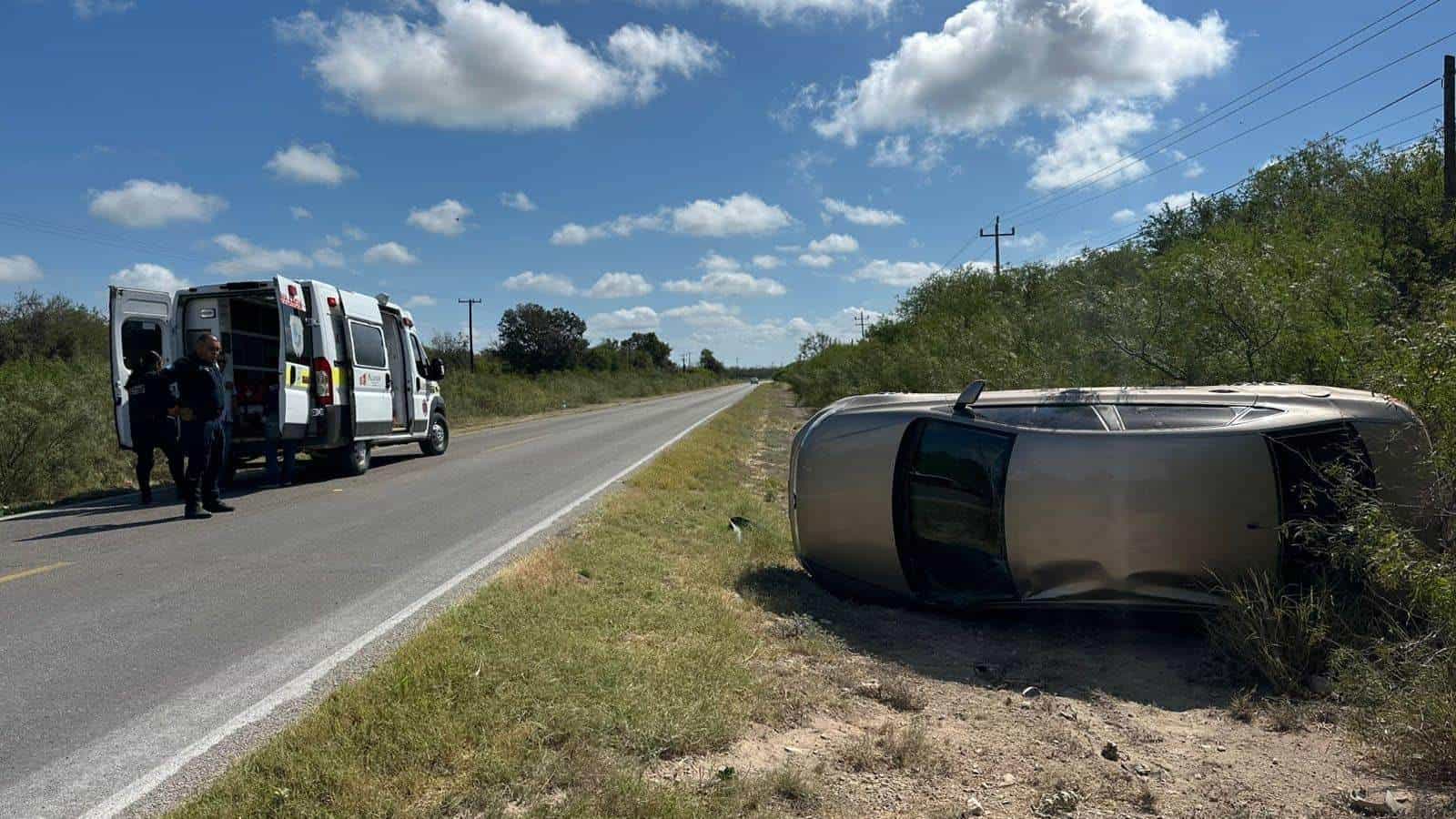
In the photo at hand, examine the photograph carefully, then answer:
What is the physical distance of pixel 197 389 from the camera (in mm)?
9695

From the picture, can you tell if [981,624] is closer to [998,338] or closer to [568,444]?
[998,338]

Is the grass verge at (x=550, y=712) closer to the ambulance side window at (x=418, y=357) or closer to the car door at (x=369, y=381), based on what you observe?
the car door at (x=369, y=381)

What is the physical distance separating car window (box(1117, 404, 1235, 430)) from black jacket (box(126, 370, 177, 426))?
30.8 ft

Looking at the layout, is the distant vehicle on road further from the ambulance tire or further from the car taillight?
the ambulance tire

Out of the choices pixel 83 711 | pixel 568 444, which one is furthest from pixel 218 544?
pixel 568 444

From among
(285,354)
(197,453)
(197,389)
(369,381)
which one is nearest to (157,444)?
(197,453)

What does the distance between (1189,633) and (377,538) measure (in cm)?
682

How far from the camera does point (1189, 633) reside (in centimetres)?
554

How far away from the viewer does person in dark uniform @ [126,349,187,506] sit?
9641 mm

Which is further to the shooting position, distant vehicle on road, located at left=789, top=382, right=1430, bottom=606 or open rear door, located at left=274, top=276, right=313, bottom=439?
open rear door, located at left=274, top=276, right=313, bottom=439

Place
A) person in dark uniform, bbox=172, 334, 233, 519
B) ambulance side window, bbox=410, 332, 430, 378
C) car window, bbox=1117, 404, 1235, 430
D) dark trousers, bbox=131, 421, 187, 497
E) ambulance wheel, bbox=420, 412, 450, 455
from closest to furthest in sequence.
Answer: car window, bbox=1117, 404, 1235, 430
person in dark uniform, bbox=172, 334, 233, 519
dark trousers, bbox=131, 421, 187, 497
ambulance side window, bbox=410, 332, 430, 378
ambulance wheel, bbox=420, 412, 450, 455

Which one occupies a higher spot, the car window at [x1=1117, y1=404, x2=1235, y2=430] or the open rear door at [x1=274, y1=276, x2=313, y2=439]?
the open rear door at [x1=274, y1=276, x2=313, y2=439]

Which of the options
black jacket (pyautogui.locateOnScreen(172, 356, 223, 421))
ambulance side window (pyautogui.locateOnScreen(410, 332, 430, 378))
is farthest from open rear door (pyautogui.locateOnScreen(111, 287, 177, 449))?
ambulance side window (pyautogui.locateOnScreen(410, 332, 430, 378))

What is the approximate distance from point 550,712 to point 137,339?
10873mm
